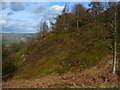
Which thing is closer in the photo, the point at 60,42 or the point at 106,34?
the point at 106,34

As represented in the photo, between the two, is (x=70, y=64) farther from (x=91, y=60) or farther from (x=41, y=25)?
(x=41, y=25)

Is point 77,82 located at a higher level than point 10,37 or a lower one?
lower

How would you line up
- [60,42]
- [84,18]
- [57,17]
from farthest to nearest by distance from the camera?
[57,17] → [84,18] → [60,42]

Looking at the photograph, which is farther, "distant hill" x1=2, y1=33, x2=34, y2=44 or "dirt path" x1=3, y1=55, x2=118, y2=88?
"distant hill" x1=2, y1=33, x2=34, y2=44

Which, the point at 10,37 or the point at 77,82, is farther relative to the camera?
the point at 10,37

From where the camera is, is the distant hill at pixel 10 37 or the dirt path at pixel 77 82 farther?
the distant hill at pixel 10 37

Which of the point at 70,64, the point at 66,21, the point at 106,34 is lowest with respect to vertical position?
the point at 70,64

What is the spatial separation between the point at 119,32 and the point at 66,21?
35.4 m

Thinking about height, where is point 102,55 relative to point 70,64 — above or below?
above

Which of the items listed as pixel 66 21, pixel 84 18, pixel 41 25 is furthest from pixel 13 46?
pixel 84 18

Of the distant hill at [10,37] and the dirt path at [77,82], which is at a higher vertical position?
the distant hill at [10,37]

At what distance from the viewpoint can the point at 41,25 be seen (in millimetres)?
63500

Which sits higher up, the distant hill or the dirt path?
the distant hill

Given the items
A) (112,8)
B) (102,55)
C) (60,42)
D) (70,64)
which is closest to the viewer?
(112,8)
